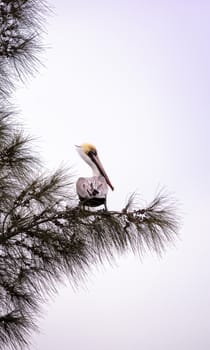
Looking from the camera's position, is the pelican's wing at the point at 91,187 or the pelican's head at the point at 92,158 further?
the pelican's head at the point at 92,158

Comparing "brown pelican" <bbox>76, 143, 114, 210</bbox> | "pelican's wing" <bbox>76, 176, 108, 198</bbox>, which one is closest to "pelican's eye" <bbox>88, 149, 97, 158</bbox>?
"brown pelican" <bbox>76, 143, 114, 210</bbox>

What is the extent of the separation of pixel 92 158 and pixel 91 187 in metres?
0.19

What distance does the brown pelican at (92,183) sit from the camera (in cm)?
153

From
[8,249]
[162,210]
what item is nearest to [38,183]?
[8,249]

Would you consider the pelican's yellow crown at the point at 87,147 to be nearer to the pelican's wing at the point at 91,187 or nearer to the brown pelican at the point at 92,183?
the brown pelican at the point at 92,183

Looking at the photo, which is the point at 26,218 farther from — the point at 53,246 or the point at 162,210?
the point at 162,210

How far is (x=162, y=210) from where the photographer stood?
1497mm

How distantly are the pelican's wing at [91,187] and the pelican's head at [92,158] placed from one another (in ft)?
0.17

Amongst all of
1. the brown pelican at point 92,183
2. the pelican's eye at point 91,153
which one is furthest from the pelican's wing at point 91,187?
the pelican's eye at point 91,153

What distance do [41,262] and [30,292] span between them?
75 mm

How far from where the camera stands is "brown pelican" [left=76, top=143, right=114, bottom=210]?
153 cm

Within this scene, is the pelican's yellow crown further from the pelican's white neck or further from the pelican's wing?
the pelican's wing

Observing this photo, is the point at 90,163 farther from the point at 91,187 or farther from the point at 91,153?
the point at 91,187

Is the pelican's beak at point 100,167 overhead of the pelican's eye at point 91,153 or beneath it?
beneath
